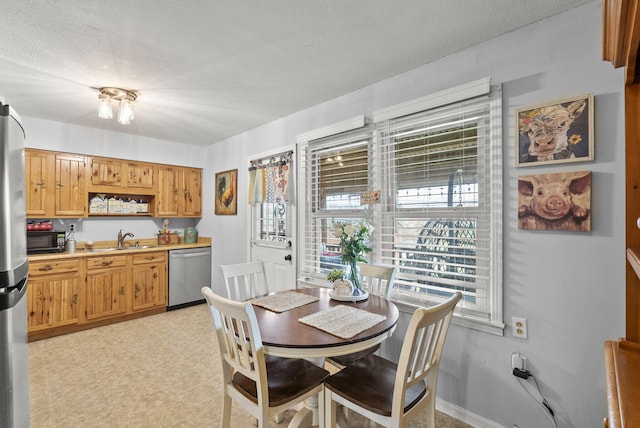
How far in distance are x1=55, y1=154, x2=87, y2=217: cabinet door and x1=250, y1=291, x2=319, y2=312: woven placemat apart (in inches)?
125

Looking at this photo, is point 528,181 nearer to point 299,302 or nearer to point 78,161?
point 299,302

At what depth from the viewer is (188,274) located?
14.8 ft

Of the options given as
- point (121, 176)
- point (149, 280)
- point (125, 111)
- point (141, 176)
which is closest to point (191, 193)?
point (141, 176)

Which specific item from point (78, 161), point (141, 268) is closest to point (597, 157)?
point (141, 268)

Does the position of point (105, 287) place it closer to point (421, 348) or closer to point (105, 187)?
point (105, 187)

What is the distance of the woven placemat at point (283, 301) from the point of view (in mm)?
1966

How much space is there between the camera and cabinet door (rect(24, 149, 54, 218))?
346 centimetres

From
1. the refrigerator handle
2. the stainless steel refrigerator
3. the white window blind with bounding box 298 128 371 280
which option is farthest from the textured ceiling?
the refrigerator handle

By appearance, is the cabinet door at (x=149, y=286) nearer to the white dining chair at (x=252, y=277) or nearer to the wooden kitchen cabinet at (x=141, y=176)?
the wooden kitchen cabinet at (x=141, y=176)

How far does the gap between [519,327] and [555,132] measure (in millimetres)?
1168

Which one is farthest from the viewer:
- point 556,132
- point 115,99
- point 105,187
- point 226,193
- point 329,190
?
point 226,193

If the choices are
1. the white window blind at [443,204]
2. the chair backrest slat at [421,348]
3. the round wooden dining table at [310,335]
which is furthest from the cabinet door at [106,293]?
the chair backrest slat at [421,348]

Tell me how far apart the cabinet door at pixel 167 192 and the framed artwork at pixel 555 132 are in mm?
4482

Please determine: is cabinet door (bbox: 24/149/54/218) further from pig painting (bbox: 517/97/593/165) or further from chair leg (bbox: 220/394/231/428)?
pig painting (bbox: 517/97/593/165)
